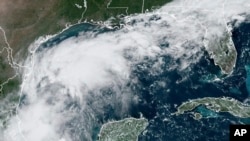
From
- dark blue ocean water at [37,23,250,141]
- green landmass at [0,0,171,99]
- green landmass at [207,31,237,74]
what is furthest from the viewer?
green landmass at [0,0,171,99]

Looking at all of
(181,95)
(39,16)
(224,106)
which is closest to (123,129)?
(181,95)

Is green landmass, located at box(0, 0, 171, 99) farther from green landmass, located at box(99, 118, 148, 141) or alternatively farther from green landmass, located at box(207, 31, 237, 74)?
green landmass, located at box(99, 118, 148, 141)

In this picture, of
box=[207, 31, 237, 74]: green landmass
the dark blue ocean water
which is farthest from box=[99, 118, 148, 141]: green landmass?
box=[207, 31, 237, 74]: green landmass

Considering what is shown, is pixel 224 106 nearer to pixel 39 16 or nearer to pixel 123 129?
pixel 123 129

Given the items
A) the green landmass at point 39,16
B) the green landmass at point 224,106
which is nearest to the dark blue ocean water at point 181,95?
the green landmass at point 224,106

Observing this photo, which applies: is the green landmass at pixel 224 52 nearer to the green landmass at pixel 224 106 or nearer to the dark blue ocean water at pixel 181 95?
the dark blue ocean water at pixel 181 95
